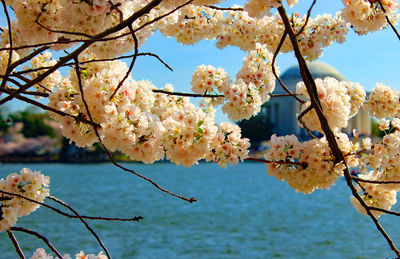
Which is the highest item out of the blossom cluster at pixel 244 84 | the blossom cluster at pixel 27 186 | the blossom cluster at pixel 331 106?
the blossom cluster at pixel 244 84

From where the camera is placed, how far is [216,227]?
19.8 meters

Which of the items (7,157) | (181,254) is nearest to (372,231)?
(181,254)

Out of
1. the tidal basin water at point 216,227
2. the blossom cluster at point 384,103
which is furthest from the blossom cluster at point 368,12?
the tidal basin water at point 216,227

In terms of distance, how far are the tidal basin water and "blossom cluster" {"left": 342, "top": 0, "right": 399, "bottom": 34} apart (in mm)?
12915

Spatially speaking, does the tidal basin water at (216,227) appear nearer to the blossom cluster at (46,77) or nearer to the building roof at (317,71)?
the blossom cluster at (46,77)

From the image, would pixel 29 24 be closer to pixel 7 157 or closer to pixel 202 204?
pixel 202 204

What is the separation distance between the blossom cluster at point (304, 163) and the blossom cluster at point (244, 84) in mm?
665

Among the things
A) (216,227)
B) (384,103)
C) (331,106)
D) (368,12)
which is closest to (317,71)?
(216,227)

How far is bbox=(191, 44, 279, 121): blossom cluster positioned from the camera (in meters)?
2.29

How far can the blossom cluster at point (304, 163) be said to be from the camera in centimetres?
157

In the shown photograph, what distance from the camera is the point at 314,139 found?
62.6 inches

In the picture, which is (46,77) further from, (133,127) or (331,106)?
(331,106)

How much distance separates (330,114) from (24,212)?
4.19 ft

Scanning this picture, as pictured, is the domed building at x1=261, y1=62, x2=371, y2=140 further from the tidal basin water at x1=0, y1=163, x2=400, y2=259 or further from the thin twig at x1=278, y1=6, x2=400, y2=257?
the thin twig at x1=278, y1=6, x2=400, y2=257
